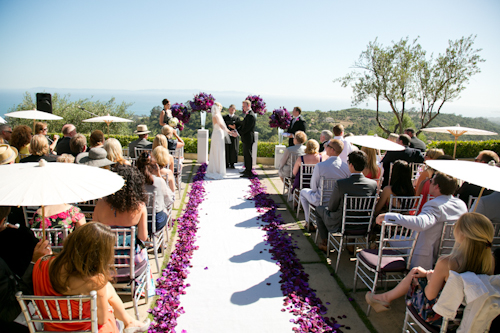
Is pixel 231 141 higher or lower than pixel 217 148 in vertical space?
higher

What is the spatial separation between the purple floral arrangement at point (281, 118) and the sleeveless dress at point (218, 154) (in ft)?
Answer: 6.15

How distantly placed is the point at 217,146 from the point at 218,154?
9.4 inches

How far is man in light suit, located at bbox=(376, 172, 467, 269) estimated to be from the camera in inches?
128

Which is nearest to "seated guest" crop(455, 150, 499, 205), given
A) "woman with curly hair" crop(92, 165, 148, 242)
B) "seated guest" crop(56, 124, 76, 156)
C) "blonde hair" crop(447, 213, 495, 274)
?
"blonde hair" crop(447, 213, 495, 274)

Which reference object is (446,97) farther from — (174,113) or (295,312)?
(295,312)

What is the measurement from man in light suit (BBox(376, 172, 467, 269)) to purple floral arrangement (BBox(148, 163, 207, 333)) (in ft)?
8.10

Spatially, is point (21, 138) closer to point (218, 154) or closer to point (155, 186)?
point (155, 186)

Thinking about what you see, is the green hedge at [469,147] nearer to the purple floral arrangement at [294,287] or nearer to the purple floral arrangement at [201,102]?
the purple floral arrangement at [201,102]

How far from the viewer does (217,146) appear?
9172 mm

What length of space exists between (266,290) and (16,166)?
2.90m

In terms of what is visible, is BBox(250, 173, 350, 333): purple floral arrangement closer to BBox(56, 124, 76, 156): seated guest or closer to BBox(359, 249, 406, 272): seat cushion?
BBox(359, 249, 406, 272): seat cushion

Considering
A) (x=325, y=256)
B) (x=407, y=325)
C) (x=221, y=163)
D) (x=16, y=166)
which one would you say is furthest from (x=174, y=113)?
(x=407, y=325)

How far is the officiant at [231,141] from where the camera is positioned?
9.88m

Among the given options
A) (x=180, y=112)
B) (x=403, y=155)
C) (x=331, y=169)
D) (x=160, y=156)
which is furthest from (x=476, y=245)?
(x=180, y=112)
